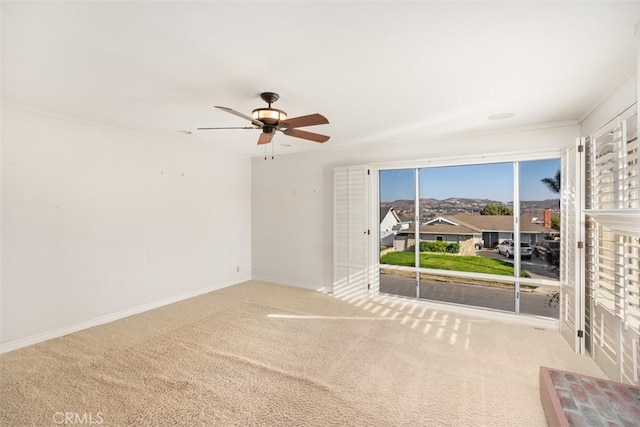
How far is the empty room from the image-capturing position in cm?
191

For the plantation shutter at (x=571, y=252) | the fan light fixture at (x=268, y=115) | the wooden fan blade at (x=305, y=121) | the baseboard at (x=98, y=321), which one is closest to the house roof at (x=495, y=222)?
the plantation shutter at (x=571, y=252)

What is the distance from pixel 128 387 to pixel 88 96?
2.63 m

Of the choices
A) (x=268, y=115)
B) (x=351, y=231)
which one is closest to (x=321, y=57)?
(x=268, y=115)

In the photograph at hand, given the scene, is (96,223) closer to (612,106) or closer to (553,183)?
(612,106)

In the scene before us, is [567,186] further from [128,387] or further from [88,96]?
[88,96]

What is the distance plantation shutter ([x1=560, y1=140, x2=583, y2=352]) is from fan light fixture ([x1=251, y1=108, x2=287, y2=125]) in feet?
9.72

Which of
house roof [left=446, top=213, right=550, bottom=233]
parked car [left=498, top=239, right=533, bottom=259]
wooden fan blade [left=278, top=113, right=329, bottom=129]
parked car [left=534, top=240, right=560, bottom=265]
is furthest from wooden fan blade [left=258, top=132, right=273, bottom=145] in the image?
parked car [left=534, top=240, right=560, bottom=265]

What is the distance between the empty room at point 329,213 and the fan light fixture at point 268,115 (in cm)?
2

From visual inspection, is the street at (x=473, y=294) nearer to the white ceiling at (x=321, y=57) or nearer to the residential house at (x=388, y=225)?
the residential house at (x=388, y=225)

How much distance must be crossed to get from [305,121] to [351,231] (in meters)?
2.62

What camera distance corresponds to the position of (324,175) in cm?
537

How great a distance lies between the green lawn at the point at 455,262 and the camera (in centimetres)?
420

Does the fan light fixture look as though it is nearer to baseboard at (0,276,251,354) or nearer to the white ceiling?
the white ceiling

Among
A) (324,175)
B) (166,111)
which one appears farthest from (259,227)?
(166,111)
